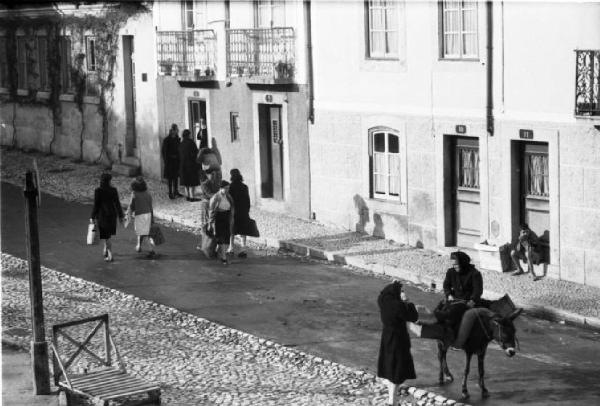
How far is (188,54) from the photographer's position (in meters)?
32.8

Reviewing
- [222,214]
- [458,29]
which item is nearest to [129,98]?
[222,214]

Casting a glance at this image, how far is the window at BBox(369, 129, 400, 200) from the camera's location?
26500 millimetres

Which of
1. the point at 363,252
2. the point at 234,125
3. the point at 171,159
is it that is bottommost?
the point at 363,252

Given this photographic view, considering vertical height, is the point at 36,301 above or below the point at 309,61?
below

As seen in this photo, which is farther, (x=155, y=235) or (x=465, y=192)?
(x=155, y=235)

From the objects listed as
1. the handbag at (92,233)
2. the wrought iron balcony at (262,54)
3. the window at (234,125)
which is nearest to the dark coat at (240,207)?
the handbag at (92,233)

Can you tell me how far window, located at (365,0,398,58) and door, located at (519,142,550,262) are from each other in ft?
12.2

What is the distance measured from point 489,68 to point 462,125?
46.3 inches

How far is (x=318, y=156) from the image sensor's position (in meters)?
28.3

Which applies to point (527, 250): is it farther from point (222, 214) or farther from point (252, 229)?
point (222, 214)

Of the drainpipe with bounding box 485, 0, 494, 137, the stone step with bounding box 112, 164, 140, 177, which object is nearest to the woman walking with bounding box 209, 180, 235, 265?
the drainpipe with bounding box 485, 0, 494, 137

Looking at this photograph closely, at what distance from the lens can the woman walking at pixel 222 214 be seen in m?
24.9

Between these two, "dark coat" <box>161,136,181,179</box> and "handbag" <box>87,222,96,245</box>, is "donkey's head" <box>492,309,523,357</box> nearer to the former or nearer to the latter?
"handbag" <box>87,222,96,245</box>

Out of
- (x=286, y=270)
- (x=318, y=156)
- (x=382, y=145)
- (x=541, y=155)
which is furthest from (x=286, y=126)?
(x=541, y=155)
